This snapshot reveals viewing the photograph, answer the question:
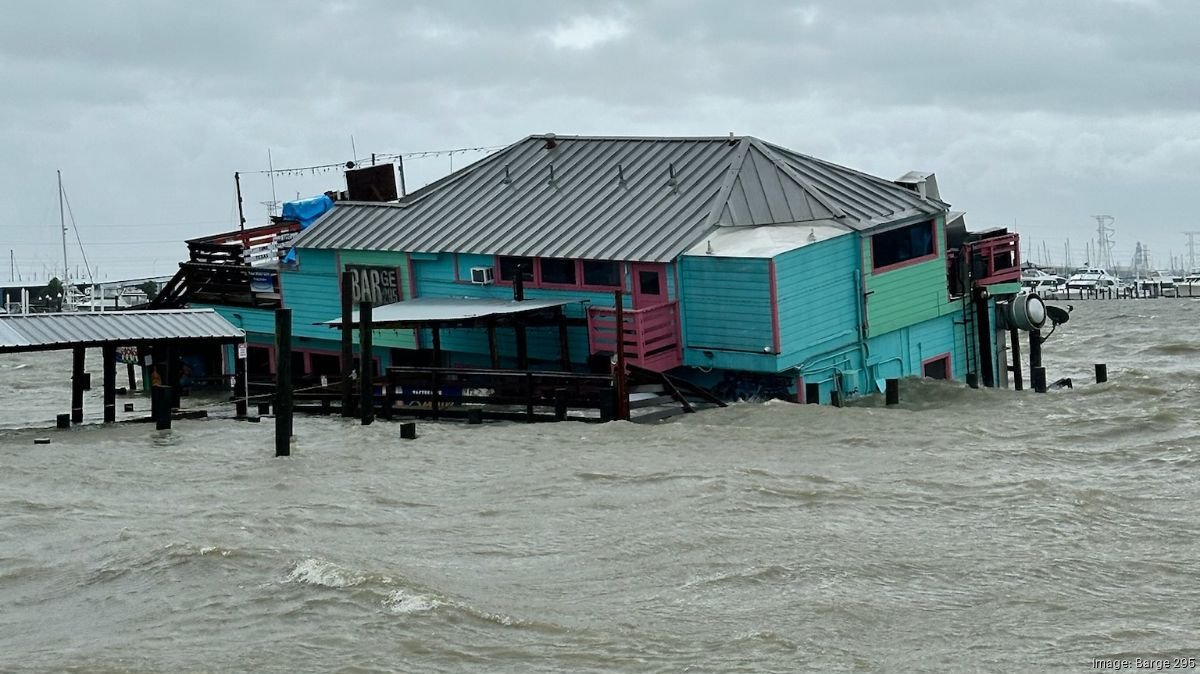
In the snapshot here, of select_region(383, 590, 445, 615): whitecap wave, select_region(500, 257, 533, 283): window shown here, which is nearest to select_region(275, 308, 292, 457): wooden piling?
select_region(500, 257, 533, 283): window

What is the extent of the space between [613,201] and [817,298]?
5.91 metres

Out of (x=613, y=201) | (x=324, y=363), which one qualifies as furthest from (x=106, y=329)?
(x=613, y=201)

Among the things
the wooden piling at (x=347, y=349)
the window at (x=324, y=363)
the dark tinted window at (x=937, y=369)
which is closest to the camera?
the wooden piling at (x=347, y=349)

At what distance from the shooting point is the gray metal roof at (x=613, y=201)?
39.1 metres

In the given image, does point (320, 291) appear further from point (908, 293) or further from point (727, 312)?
point (908, 293)

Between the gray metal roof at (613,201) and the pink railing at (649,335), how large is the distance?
1.26 meters

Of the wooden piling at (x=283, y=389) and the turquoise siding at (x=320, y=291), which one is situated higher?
the turquoise siding at (x=320, y=291)

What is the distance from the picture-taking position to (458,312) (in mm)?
39312

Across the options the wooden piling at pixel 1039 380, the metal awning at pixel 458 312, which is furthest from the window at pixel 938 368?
the metal awning at pixel 458 312

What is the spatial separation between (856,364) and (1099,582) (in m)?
17.4

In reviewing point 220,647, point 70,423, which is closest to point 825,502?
point 220,647

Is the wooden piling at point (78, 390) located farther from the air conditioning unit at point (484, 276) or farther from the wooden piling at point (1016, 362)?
the wooden piling at point (1016, 362)

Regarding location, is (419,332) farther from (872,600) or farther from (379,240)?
(872,600)

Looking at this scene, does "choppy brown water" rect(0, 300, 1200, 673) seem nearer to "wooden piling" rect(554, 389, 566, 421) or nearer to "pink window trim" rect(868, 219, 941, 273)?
"wooden piling" rect(554, 389, 566, 421)
